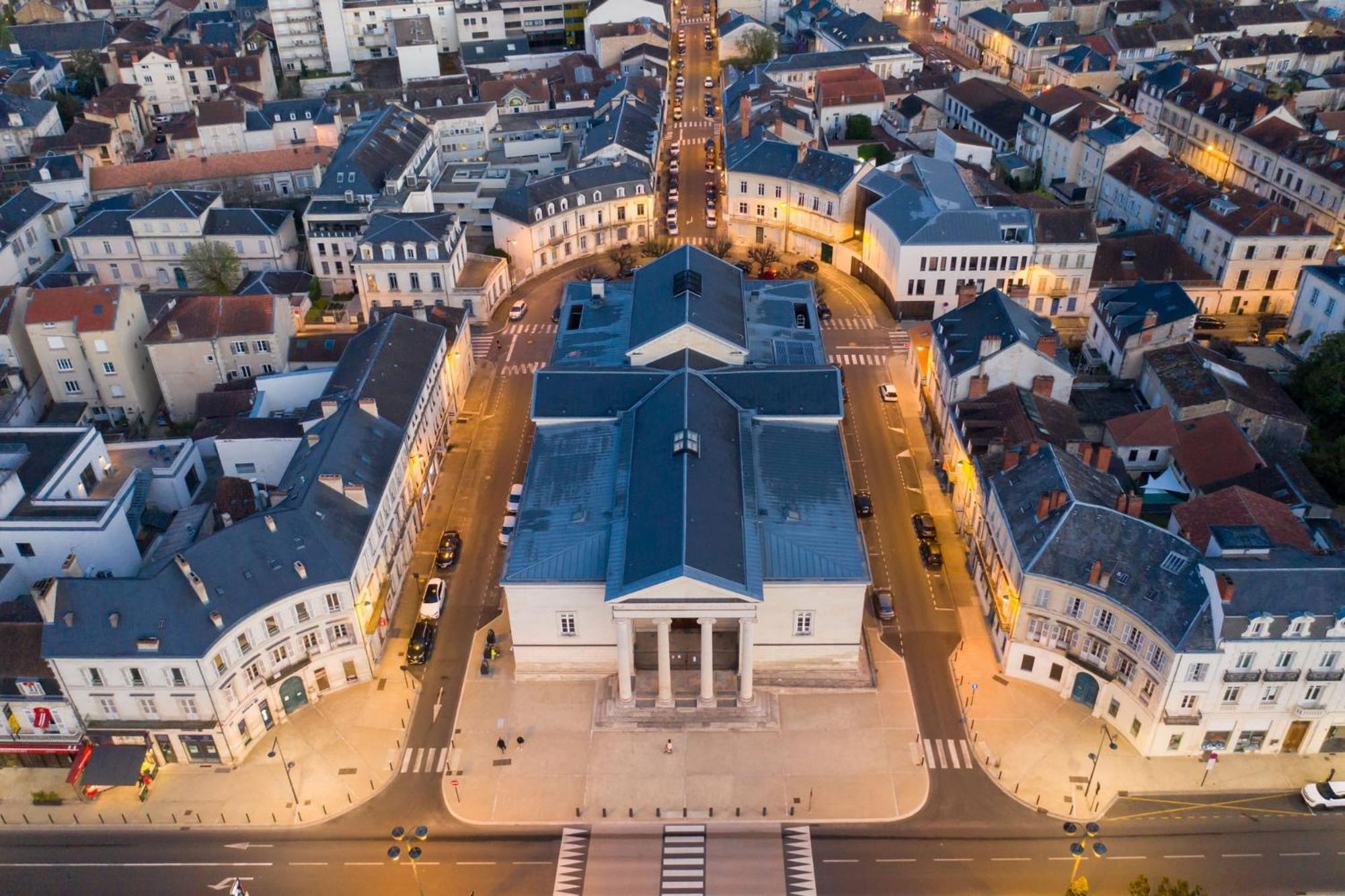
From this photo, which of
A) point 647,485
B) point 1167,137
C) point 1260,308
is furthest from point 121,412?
point 1167,137

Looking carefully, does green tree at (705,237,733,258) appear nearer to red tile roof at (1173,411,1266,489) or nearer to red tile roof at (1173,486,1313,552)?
red tile roof at (1173,411,1266,489)

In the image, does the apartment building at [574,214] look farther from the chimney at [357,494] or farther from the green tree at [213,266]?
the chimney at [357,494]

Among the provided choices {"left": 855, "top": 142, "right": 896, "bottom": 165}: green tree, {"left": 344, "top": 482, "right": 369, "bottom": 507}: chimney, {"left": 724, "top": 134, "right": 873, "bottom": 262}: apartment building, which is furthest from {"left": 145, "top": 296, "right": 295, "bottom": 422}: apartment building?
{"left": 855, "top": 142, "right": 896, "bottom": 165}: green tree

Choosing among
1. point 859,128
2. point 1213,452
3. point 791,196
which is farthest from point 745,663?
point 859,128

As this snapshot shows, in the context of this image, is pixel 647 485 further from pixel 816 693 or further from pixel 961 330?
pixel 961 330

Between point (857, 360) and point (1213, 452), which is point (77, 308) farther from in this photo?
point (1213, 452)

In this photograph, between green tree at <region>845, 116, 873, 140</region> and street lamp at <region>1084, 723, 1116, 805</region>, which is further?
green tree at <region>845, 116, 873, 140</region>

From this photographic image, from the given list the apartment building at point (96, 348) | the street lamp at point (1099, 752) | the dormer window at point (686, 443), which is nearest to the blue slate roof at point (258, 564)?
the dormer window at point (686, 443)
